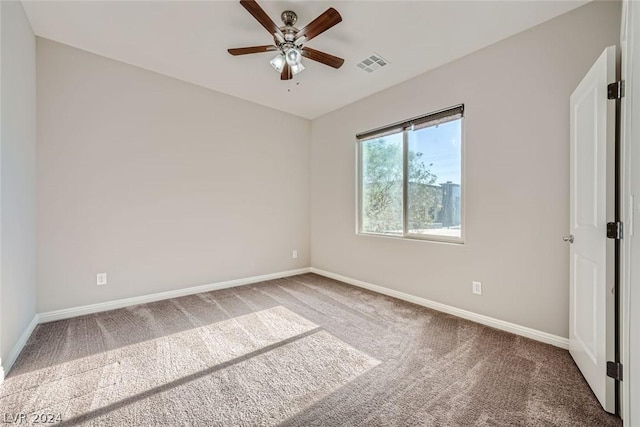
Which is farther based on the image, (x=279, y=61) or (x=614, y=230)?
(x=279, y=61)

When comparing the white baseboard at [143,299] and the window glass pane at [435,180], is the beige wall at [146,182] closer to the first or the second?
the white baseboard at [143,299]

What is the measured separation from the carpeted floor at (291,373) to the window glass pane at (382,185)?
1.29m

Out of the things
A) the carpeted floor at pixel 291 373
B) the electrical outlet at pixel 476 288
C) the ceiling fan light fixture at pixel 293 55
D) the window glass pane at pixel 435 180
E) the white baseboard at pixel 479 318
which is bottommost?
the carpeted floor at pixel 291 373

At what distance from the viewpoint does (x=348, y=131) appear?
4.11 meters

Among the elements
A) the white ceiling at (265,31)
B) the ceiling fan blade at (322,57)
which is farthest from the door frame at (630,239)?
the ceiling fan blade at (322,57)

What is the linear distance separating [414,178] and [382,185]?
0.52 metres

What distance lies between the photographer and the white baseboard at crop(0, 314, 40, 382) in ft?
5.94

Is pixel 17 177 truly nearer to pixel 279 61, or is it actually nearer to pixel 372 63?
pixel 279 61

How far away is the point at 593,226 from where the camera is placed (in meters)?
1.69

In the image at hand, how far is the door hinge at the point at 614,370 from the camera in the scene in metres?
1.50

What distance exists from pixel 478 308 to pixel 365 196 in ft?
6.52

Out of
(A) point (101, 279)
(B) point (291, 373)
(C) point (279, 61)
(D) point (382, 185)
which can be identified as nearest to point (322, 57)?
(C) point (279, 61)

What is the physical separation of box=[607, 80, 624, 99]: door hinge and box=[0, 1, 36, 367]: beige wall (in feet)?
12.2

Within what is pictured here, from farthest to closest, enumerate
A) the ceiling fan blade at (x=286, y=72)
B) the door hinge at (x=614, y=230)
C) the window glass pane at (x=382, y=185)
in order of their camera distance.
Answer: the window glass pane at (x=382, y=185)
the ceiling fan blade at (x=286, y=72)
the door hinge at (x=614, y=230)
